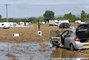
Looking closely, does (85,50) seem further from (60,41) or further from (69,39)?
(60,41)

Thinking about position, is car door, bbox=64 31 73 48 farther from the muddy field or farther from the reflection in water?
the reflection in water

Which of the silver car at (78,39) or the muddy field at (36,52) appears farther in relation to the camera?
the silver car at (78,39)

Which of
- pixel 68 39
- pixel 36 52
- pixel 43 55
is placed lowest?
pixel 36 52

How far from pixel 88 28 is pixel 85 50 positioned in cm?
165

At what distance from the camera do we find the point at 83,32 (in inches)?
612

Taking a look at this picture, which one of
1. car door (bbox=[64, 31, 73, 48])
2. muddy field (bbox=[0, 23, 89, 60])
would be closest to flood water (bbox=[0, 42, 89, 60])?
muddy field (bbox=[0, 23, 89, 60])

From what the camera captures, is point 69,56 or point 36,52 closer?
point 69,56

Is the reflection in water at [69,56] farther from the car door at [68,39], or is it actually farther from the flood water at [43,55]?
the car door at [68,39]

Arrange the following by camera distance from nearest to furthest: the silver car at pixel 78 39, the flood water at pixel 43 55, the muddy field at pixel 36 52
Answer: the flood water at pixel 43 55
the muddy field at pixel 36 52
the silver car at pixel 78 39

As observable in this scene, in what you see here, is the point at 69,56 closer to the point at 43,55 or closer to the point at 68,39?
the point at 43,55

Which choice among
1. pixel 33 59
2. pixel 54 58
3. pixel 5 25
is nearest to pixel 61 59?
pixel 54 58

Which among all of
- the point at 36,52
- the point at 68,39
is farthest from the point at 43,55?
the point at 68,39

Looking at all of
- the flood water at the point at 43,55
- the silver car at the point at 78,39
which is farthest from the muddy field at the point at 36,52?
the silver car at the point at 78,39

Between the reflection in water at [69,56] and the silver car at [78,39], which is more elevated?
the silver car at [78,39]
